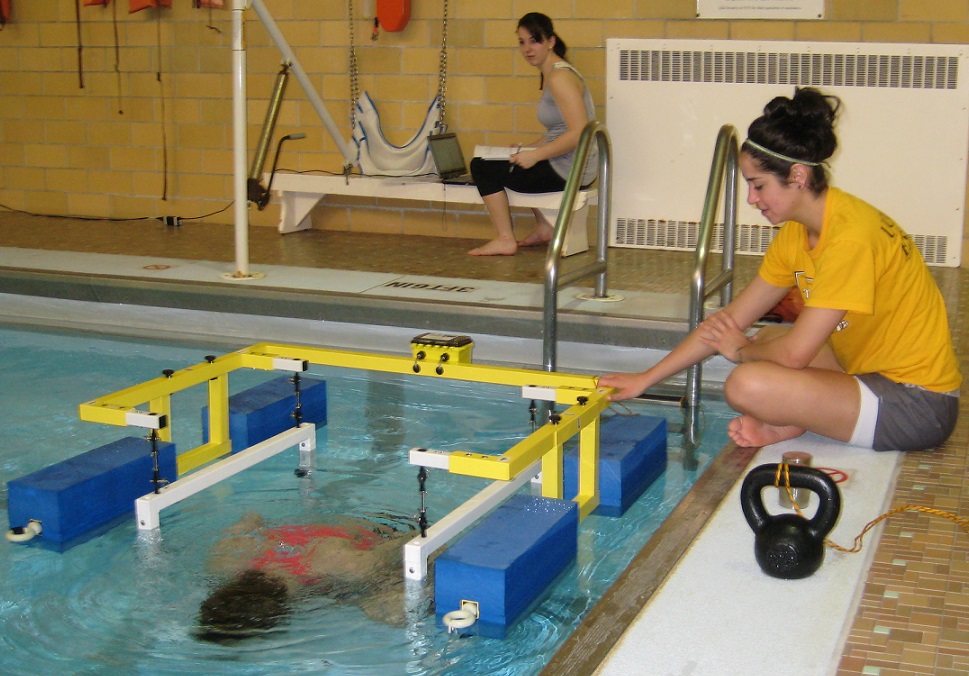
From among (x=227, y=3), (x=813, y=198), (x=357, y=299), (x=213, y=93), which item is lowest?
(x=357, y=299)

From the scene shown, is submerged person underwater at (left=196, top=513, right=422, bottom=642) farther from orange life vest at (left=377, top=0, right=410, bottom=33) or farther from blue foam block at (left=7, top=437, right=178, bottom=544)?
orange life vest at (left=377, top=0, right=410, bottom=33)

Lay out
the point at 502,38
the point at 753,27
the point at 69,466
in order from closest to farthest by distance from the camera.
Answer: the point at 69,466 → the point at 753,27 → the point at 502,38

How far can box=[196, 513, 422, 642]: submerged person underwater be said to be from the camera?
2756 millimetres

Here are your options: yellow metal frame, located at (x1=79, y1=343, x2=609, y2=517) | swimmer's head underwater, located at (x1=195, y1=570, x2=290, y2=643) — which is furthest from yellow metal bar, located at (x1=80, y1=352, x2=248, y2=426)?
swimmer's head underwater, located at (x1=195, y1=570, x2=290, y2=643)

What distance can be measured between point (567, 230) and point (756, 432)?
127cm

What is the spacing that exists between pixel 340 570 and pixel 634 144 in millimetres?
4292

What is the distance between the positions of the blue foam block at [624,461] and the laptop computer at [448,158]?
309 cm

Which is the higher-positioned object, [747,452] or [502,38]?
[502,38]

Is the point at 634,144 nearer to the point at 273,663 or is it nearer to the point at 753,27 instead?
the point at 753,27

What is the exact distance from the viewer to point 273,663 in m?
2.54

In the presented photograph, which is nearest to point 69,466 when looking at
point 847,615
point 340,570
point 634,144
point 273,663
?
point 340,570

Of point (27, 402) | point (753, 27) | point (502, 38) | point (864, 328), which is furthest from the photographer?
point (502, 38)

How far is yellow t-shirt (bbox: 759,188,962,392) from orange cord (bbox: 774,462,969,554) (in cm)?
39

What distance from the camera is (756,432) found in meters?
3.41
